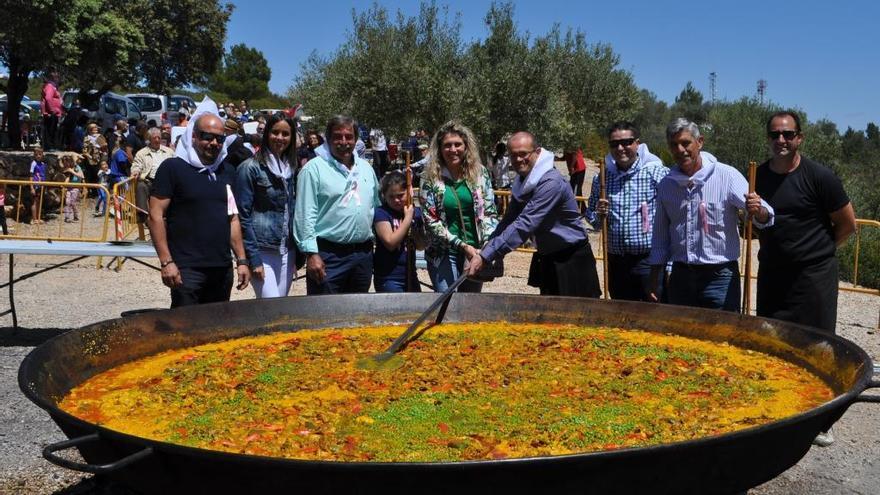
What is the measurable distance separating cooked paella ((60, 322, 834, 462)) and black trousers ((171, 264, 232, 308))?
1.13 m

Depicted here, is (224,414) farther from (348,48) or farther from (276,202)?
(348,48)

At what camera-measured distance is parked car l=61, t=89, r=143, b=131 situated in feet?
98.3

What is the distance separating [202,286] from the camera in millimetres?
5707

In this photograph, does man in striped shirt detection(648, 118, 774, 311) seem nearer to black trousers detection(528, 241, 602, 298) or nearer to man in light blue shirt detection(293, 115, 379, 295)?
black trousers detection(528, 241, 602, 298)

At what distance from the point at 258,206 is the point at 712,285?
3.08 m

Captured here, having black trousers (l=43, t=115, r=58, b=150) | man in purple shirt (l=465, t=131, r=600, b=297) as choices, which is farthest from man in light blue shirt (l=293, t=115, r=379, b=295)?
black trousers (l=43, t=115, r=58, b=150)

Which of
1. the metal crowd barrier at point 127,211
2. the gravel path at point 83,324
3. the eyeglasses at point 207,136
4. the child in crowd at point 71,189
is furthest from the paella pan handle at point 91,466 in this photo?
the child in crowd at point 71,189

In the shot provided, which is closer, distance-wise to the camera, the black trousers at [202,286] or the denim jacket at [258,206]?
the black trousers at [202,286]

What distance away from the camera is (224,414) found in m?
3.36

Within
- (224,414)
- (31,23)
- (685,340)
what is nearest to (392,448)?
(224,414)

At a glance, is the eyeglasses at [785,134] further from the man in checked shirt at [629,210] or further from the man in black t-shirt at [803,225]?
the man in checked shirt at [629,210]

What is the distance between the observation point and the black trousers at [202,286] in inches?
220

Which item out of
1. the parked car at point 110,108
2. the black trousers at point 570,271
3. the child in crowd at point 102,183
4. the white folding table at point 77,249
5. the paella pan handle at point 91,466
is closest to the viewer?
the paella pan handle at point 91,466

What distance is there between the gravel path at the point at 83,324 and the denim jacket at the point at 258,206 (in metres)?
1.85
